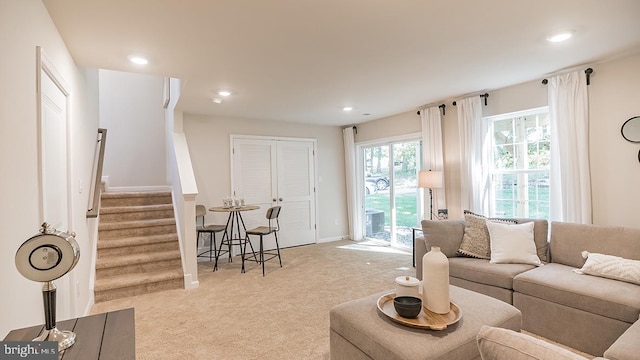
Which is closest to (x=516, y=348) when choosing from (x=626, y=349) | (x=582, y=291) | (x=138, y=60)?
(x=626, y=349)

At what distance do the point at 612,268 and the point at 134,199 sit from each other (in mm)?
5735

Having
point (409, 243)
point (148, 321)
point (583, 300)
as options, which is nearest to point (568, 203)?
point (583, 300)

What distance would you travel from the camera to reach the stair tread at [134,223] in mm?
4176

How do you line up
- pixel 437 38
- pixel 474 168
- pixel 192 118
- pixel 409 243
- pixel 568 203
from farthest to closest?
pixel 409 243
pixel 192 118
pixel 474 168
pixel 568 203
pixel 437 38

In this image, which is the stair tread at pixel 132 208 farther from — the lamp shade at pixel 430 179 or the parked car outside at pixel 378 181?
the lamp shade at pixel 430 179

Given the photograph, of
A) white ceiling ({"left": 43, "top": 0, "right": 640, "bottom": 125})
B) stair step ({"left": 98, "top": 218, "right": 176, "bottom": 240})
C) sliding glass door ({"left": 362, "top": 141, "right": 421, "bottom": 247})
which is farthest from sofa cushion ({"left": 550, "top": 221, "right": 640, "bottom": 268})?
stair step ({"left": 98, "top": 218, "right": 176, "bottom": 240})

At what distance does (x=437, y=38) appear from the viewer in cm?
248

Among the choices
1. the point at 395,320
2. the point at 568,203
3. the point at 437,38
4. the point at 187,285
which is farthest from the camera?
the point at 187,285

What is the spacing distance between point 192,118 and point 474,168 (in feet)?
14.3

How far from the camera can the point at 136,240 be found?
411 cm

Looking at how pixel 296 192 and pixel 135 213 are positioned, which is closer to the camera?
pixel 135 213

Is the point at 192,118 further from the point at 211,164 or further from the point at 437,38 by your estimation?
the point at 437,38

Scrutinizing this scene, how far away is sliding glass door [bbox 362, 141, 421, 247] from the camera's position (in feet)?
17.9

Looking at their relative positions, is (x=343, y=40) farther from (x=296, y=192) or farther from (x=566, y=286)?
(x=296, y=192)
